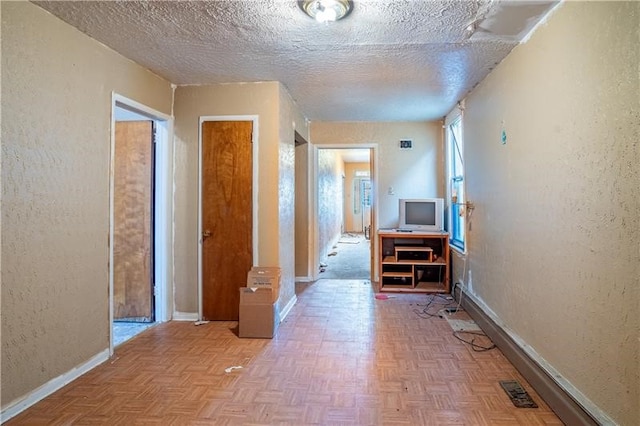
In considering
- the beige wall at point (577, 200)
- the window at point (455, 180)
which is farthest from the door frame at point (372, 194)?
the beige wall at point (577, 200)

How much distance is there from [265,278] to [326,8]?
6.91 ft

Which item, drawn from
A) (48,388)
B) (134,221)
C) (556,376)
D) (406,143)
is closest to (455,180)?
(406,143)

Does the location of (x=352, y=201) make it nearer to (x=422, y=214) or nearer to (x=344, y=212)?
(x=344, y=212)

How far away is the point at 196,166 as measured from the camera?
342 cm

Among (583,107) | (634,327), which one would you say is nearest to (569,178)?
(583,107)

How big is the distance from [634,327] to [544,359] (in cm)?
83

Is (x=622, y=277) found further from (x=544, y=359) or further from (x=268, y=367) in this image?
(x=268, y=367)

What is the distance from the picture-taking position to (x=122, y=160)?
3426 millimetres

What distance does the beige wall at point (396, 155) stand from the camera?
507 centimetres

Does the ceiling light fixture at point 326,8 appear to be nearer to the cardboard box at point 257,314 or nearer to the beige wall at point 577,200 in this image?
the beige wall at point 577,200

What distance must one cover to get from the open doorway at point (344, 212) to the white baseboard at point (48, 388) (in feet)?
10.8

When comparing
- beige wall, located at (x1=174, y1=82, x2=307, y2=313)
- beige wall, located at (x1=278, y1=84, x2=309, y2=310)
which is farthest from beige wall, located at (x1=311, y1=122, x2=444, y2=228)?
beige wall, located at (x1=174, y1=82, x2=307, y2=313)

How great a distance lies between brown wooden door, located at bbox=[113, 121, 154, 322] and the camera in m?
3.41

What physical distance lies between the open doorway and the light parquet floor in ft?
8.27
